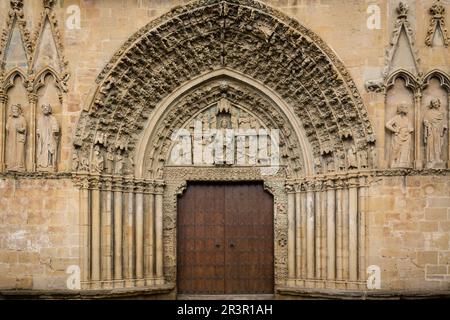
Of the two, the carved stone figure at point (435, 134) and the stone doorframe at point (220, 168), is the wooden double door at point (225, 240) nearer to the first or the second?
the stone doorframe at point (220, 168)

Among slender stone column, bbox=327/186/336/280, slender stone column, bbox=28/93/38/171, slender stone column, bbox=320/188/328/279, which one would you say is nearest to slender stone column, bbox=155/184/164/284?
slender stone column, bbox=28/93/38/171

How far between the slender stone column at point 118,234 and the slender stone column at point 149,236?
1.81ft

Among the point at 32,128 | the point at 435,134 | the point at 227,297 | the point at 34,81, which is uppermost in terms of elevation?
the point at 34,81

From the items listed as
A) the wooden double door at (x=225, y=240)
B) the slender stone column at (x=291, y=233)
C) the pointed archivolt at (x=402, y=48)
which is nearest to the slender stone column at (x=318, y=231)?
the slender stone column at (x=291, y=233)

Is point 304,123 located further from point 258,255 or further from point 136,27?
point 136,27

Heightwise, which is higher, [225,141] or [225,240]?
[225,141]

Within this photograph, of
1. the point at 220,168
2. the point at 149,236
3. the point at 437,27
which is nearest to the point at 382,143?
the point at 437,27

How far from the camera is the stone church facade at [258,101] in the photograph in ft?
33.6

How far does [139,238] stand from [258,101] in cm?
316

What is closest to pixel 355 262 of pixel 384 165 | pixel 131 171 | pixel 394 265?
pixel 394 265

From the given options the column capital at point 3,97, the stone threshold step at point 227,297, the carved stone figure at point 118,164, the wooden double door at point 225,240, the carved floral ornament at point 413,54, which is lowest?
the stone threshold step at point 227,297

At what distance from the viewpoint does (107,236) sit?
10.8 meters

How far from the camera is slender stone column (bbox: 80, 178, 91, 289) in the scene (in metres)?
10.4

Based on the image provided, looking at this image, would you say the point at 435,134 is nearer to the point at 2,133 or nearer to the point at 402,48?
the point at 402,48
